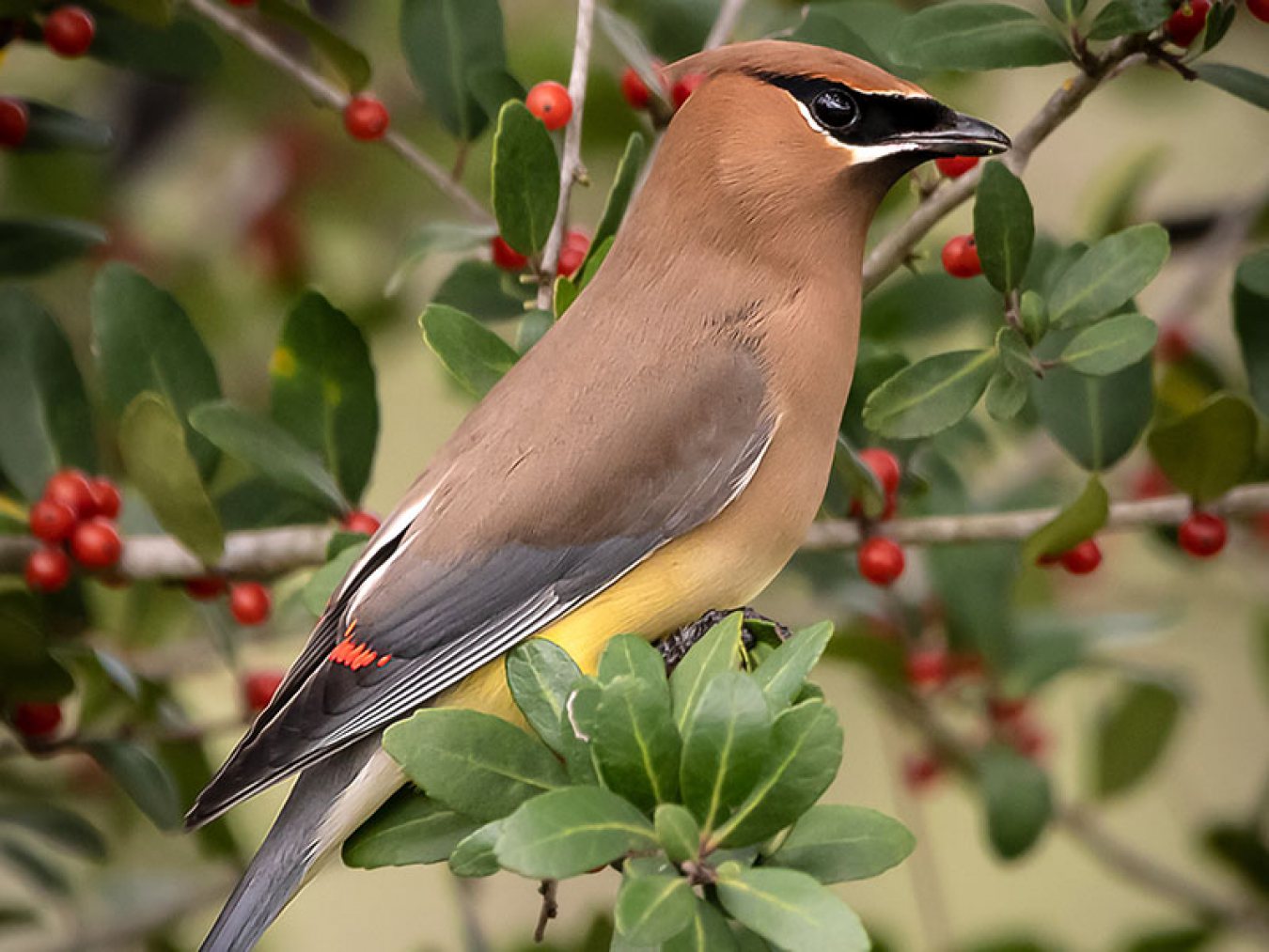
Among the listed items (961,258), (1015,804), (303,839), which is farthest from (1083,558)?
(303,839)

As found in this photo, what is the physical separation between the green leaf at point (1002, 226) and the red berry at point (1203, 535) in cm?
51

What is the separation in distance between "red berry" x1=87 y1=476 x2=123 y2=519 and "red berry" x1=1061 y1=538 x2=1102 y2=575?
118 centimetres

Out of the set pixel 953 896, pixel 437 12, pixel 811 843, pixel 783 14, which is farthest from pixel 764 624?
pixel 953 896

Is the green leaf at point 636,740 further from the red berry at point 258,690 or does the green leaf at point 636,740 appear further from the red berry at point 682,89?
the red berry at point 258,690

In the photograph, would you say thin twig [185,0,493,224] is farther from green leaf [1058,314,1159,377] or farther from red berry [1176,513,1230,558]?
red berry [1176,513,1230,558]

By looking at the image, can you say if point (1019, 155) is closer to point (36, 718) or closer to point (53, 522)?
point (53, 522)

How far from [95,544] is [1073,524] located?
116 cm

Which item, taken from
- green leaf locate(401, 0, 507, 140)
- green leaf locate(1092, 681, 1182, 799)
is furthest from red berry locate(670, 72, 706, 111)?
green leaf locate(1092, 681, 1182, 799)

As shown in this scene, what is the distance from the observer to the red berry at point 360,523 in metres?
2.19

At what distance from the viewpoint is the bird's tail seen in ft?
5.90

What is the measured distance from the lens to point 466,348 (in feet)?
6.34

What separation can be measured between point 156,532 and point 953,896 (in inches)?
103

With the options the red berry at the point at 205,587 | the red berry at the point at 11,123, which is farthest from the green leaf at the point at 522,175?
the red berry at the point at 11,123

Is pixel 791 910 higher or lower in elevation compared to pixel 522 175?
lower
